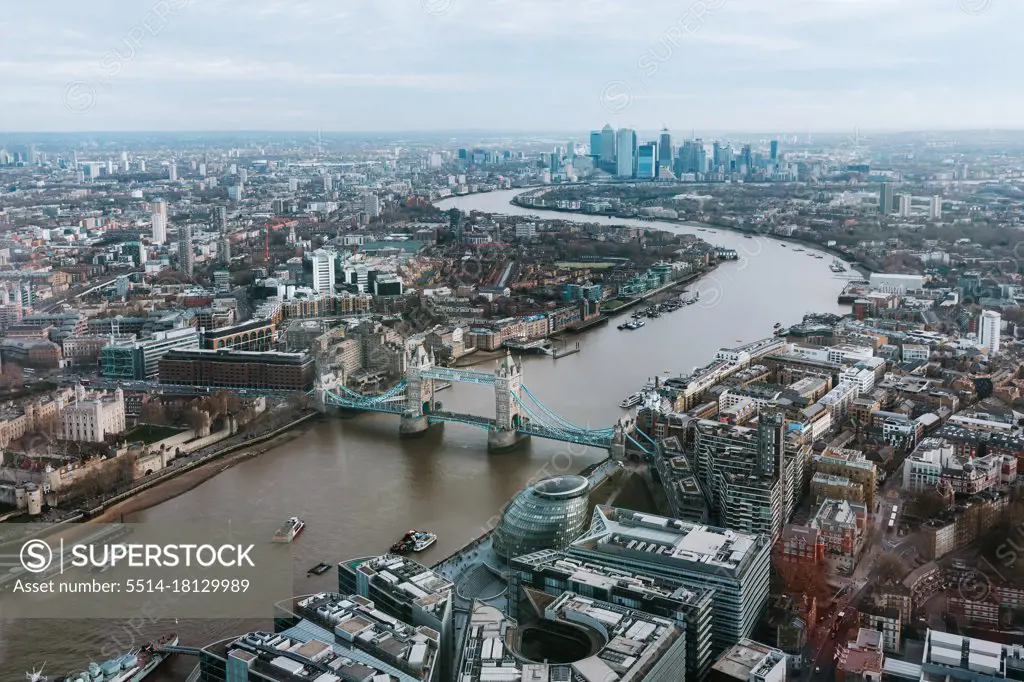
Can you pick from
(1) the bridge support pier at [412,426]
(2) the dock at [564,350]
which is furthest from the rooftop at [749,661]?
(2) the dock at [564,350]

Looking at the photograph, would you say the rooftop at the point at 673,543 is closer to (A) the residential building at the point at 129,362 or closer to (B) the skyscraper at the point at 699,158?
(A) the residential building at the point at 129,362

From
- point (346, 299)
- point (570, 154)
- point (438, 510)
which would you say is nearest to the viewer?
point (438, 510)

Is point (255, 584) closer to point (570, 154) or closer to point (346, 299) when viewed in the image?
point (346, 299)

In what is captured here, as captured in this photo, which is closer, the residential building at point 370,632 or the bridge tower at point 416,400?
the residential building at point 370,632

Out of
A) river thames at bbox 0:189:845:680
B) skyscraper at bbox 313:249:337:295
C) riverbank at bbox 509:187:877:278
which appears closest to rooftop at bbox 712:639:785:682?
river thames at bbox 0:189:845:680

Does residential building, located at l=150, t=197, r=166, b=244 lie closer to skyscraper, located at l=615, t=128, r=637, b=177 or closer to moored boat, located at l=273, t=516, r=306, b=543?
moored boat, located at l=273, t=516, r=306, b=543

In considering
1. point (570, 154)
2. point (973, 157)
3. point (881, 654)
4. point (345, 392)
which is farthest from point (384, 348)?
point (570, 154)

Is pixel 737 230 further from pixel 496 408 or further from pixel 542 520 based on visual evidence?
pixel 542 520
